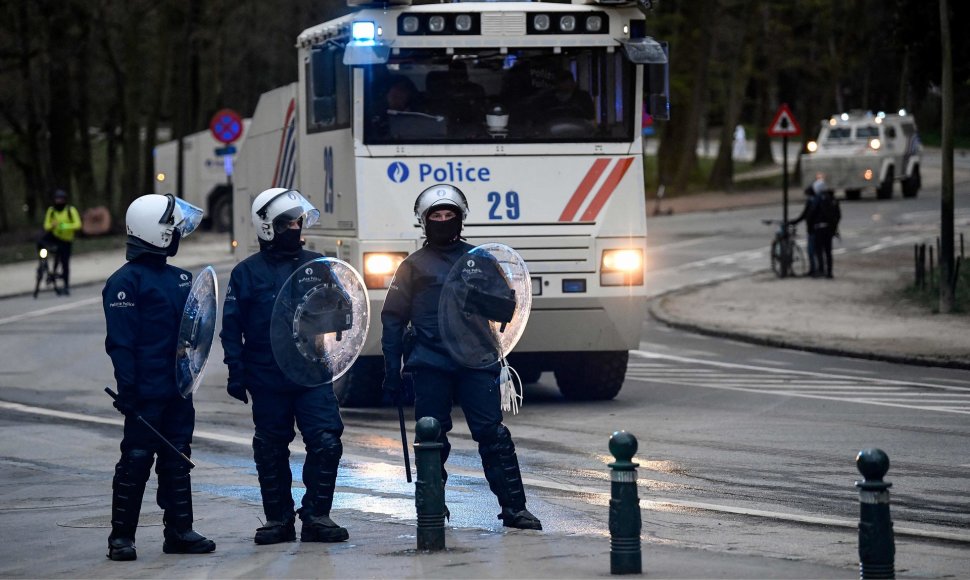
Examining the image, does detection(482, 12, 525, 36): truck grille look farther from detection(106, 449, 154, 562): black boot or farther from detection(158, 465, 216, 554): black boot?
detection(106, 449, 154, 562): black boot

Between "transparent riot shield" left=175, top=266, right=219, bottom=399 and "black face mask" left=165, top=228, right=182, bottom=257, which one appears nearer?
"transparent riot shield" left=175, top=266, right=219, bottom=399

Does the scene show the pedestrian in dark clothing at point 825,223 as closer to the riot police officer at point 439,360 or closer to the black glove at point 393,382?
the riot police officer at point 439,360

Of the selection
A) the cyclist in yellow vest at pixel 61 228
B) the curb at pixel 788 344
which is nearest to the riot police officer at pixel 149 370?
the curb at pixel 788 344

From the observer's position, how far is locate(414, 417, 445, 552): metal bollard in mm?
8008

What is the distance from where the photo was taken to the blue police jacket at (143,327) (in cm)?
841

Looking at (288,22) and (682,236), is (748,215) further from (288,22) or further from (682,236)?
(288,22)

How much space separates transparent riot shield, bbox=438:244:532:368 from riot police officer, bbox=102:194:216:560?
1.42m

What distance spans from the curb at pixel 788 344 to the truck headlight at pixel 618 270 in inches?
225

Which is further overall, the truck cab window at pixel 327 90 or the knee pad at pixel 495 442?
the truck cab window at pixel 327 90

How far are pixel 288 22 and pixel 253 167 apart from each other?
39.8 m

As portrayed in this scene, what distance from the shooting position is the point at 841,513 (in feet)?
32.3

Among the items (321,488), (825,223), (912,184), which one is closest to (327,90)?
(321,488)

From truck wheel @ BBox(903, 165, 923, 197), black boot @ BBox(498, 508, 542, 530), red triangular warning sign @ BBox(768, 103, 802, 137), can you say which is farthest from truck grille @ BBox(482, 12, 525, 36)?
truck wheel @ BBox(903, 165, 923, 197)

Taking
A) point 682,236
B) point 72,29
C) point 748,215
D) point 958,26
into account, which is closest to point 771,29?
point 748,215
